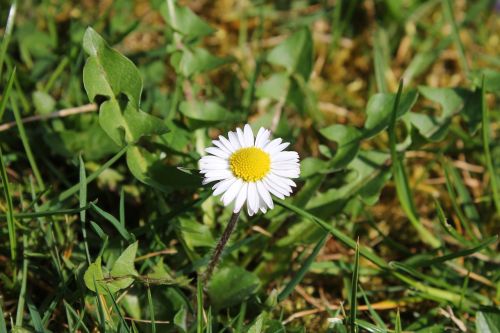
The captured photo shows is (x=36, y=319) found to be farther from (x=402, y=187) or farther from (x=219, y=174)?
(x=402, y=187)

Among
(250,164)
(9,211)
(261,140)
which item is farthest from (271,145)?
(9,211)

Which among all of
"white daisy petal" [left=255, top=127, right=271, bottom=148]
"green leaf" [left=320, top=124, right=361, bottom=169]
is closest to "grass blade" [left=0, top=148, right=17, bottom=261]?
"white daisy petal" [left=255, top=127, right=271, bottom=148]

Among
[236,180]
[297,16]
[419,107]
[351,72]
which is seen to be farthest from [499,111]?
[236,180]

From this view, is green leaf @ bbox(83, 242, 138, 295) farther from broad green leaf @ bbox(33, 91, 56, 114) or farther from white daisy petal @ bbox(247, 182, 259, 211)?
broad green leaf @ bbox(33, 91, 56, 114)

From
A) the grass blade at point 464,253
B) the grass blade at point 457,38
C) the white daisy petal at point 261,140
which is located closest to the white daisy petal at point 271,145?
the white daisy petal at point 261,140

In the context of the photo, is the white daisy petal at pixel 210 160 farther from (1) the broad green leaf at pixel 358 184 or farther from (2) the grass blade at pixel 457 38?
(2) the grass blade at pixel 457 38

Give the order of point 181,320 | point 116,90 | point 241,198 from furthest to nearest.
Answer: point 116,90 → point 181,320 → point 241,198
